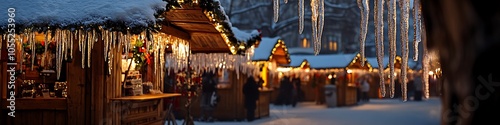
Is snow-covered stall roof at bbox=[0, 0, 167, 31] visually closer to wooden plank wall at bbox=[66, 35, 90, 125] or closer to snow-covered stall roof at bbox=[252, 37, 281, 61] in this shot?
wooden plank wall at bbox=[66, 35, 90, 125]

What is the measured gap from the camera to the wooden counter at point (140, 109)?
9867 mm

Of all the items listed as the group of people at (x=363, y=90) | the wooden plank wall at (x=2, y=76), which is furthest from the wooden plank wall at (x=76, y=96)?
the group of people at (x=363, y=90)

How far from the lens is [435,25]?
1900 millimetres

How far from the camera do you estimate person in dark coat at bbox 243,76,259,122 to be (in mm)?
20703

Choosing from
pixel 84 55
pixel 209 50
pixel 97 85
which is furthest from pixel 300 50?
pixel 84 55

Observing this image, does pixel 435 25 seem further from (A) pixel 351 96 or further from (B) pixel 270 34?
(B) pixel 270 34

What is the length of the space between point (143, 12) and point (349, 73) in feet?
94.8

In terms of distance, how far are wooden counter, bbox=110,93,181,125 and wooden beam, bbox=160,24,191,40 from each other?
1.15 metres

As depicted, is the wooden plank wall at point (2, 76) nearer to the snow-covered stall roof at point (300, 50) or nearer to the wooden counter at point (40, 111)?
the wooden counter at point (40, 111)

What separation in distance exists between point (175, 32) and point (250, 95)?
9.39m

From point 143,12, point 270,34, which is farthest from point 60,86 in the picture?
point 270,34

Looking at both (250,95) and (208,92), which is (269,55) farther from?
(208,92)

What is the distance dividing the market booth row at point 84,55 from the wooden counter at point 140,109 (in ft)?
0.06

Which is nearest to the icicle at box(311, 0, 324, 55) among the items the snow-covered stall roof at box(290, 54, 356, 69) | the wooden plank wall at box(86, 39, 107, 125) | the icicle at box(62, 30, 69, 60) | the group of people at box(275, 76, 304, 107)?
the icicle at box(62, 30, 69, 60)
